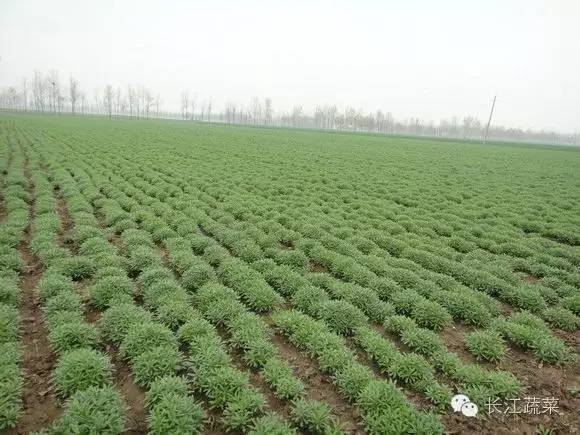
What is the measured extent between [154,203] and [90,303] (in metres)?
7.59

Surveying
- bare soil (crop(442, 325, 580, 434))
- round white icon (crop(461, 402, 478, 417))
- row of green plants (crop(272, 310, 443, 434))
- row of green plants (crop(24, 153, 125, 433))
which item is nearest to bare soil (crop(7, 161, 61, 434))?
row of green plants (crop(24, 153, 125, 433))

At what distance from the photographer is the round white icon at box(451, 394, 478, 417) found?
5.39 m

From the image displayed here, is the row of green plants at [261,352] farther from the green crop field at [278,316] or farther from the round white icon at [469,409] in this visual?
the round white icon at [469,409]

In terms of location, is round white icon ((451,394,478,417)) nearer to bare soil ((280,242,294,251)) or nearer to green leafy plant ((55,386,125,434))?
green leafy plant ((55,386,125,434))

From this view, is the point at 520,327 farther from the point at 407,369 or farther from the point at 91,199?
the point at 91,199

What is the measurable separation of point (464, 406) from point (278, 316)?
11.7 feet

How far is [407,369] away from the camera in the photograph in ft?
→ 19.9

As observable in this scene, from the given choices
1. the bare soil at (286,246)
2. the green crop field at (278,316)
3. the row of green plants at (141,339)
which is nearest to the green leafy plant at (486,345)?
the green crop field at (278,316)

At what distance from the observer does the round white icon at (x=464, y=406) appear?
539 cm

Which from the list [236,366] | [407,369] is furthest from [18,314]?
[407,369]

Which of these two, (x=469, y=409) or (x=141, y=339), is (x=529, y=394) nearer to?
(x=469, y=409)

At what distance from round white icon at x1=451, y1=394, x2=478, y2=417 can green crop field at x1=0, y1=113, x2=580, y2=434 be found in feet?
0.35

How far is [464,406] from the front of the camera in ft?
17.9

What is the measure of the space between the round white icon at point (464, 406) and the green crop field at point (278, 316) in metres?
0.11
